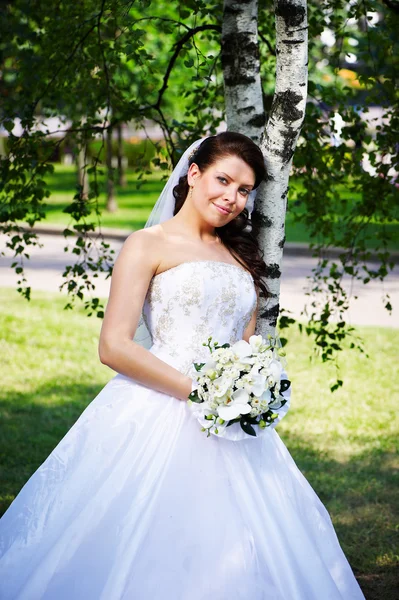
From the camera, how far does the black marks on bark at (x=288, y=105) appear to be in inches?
120

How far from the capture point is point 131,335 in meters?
2.86

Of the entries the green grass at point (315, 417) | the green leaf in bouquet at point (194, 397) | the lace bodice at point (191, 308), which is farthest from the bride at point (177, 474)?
the green grass at point (315, 417)

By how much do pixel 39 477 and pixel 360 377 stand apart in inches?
212

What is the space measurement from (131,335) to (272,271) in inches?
28.4

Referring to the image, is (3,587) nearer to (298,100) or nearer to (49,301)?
(298,100)

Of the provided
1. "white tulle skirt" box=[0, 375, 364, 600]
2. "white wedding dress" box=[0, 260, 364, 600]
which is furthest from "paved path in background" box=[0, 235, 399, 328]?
"white tulle skirt" box=[0, 375, 364, 600]

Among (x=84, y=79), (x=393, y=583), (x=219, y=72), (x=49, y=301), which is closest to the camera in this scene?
(x=393, y=583)

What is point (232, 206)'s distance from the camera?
9.90 ft

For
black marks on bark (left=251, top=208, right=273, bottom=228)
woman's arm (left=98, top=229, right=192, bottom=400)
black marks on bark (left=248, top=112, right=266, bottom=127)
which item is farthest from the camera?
black marks on bark (left=248, top=112, right=266, bottom=127)

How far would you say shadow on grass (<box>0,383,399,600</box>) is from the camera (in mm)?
4418

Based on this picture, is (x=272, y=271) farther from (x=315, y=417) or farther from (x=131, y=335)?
(x=315, y=417)

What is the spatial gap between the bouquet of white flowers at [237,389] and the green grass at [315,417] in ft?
5.93

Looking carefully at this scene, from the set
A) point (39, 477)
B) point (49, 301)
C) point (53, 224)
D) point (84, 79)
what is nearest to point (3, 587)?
point (39, 477)

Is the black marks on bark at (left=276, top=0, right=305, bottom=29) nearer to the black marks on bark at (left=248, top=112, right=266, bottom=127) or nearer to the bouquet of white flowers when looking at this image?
the black marks on bark at (left=248, top=112, right=266, bottom=127)
